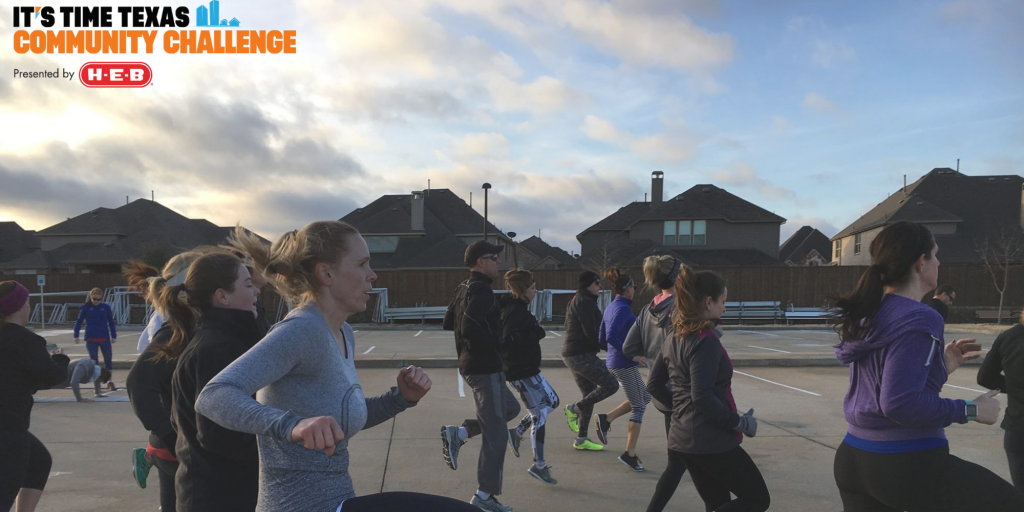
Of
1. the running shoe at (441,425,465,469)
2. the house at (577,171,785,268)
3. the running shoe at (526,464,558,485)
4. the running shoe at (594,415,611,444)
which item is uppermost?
the house at (577,171,785,268)

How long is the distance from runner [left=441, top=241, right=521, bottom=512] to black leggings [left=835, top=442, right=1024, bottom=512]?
8.74 ft

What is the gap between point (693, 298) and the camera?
11.7ft

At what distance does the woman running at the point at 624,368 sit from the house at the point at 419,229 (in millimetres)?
31874

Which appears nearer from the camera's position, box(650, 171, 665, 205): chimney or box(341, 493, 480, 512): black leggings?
box(341, 493, 480, 512): black leggings

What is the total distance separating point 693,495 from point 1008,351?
2.38 meters

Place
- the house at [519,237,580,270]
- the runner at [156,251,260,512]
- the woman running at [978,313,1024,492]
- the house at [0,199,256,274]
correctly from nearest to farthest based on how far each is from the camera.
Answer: the runner at [156,251,260,512]
the woman running at [978,313,1024,492]
the house at [0,199,256,274]
the house at [519,237,580,270]

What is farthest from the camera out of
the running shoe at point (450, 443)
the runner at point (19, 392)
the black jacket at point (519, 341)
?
the black jacket at point (519, 341)

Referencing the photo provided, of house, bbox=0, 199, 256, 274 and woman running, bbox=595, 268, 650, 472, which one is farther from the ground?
house, bbox=0, 199, 256, 274

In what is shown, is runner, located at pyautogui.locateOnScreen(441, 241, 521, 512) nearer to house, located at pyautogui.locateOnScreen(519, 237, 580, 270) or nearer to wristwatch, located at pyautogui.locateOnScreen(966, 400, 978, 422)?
wristwatch, located at pyautogui.locateOnScreen(966, 400, 978, 422)

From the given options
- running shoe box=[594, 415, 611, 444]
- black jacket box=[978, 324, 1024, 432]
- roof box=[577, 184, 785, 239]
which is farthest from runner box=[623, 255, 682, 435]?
roof box=[577, 184, 785, 239]

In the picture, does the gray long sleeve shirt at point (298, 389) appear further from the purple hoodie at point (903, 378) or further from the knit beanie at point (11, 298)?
the knit beanie at point (11, 298)

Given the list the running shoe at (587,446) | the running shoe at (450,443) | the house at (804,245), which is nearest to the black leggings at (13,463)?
the running shoe at (450,443)

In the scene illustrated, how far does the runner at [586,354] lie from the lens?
6.04 m

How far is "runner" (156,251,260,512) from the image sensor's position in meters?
2.18
